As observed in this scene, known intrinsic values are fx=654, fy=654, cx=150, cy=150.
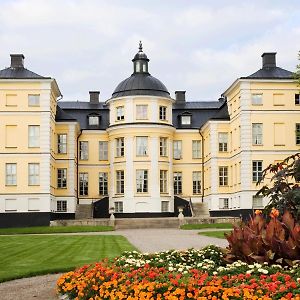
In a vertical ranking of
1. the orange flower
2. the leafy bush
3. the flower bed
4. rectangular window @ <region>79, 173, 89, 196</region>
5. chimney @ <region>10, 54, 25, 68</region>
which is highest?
chimney @ <region>10, 54, 25, 68</region>

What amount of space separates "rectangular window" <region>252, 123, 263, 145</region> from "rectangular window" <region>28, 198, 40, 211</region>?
1591cm

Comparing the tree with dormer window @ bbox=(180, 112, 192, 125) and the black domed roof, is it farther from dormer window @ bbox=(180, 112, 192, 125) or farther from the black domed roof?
dormer window @ bbox=(180, 112, 192, 125)

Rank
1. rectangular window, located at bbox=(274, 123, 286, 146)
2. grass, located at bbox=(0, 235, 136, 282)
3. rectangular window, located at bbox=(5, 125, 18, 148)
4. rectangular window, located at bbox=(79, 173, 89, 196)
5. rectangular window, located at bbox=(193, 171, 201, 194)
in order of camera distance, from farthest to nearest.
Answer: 1. rectangular window, located at bbox=(193, 171, 201, 194)
2. rectangular window, located at bbox=(79, 173, 89, 196)
3. rectangular window, located at bbox=(274, 123, 286, 146)
4. rectangular window, located at bbox=(5, 125, 18, 148)
5. grass, located at bbox=(0, 235, 136, 282)

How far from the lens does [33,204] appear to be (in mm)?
46312

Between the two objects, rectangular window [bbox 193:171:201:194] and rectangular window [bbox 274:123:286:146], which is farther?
rectangular window [bbox 193:171:201:194]

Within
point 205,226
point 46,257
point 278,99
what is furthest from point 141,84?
point 46,257

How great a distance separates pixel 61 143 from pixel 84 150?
12.8 feet

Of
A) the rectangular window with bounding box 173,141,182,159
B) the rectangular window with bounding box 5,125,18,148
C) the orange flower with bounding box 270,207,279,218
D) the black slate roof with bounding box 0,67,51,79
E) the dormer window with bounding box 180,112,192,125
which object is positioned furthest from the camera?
the dormer window with bounding box 180,112,192,125

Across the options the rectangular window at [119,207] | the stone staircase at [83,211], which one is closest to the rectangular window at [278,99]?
the rectangular window at [119,207]

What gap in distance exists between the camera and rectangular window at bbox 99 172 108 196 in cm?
5409

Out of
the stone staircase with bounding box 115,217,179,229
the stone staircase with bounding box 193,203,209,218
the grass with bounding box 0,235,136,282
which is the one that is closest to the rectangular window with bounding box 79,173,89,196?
the stone staircase with bounding box 193,203,209,218

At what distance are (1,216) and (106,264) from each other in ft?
114

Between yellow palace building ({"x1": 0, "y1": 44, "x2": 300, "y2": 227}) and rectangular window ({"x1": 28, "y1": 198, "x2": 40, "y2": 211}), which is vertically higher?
yellow palace building ({"x1": 0, "y1": 44, "x2": 300, "y2": 227})

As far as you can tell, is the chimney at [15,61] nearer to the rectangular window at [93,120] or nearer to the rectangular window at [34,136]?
the rectangular window at [34,136]
